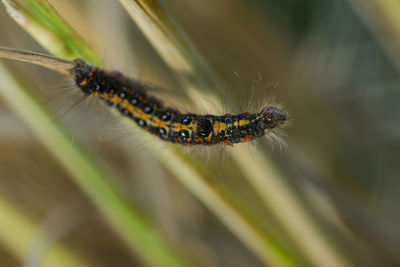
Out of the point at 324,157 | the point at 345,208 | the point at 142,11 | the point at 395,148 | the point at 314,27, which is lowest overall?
the point at 142,11

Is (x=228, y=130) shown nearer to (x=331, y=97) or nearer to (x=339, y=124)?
(x=339, y=124)

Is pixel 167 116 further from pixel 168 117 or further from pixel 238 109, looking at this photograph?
pixel 238 109

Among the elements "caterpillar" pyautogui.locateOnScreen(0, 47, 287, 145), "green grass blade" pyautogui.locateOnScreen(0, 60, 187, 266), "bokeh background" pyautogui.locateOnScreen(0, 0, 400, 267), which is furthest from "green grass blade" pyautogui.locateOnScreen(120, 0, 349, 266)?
"green grass blade" pyautogui.locateOnScreen(0, 60, 187, 266)

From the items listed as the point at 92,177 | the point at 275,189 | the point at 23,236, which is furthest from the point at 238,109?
the point at 23,236

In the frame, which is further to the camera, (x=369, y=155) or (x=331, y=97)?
(x=331, y=97)

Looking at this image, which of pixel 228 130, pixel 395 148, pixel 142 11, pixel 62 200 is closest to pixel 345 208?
pixel 395 148

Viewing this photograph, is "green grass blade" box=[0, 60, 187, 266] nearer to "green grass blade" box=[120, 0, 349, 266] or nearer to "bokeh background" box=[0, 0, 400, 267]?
"green grass blade" box=[120, 0, 349, 266]
